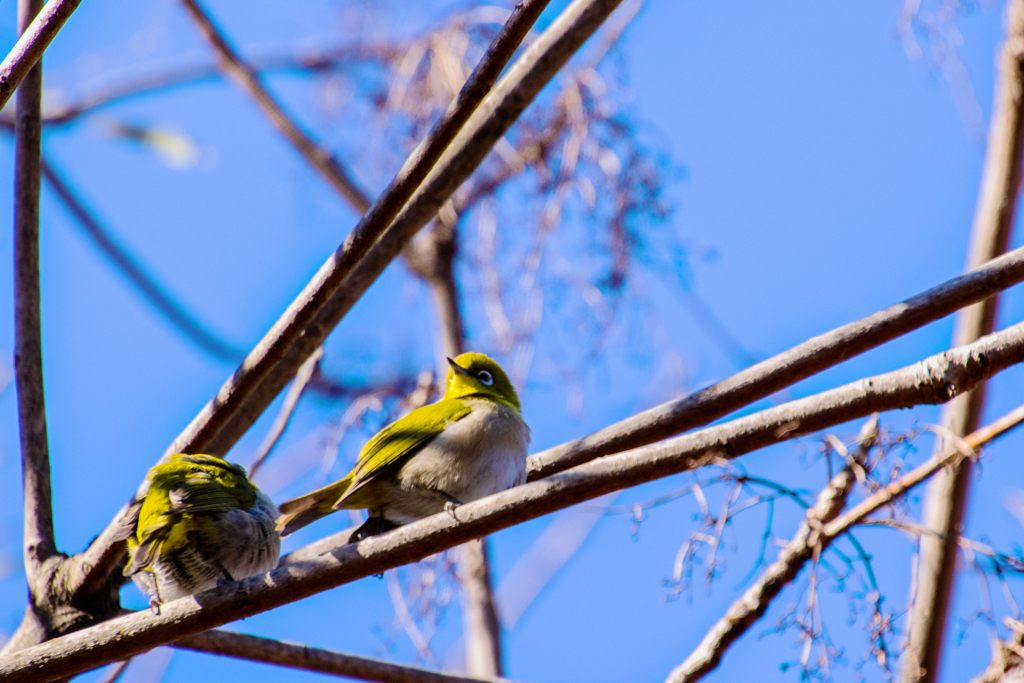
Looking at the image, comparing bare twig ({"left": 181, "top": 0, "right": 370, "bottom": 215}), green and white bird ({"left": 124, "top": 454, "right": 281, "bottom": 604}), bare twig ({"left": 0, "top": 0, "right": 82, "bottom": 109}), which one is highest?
bare twig ({"left": 181, "top": 0, "right": 370, "bottom": 215})

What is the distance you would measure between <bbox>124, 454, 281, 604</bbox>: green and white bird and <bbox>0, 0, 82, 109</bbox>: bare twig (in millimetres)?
1685

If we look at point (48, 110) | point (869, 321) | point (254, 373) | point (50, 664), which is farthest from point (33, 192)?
point (48, 110)

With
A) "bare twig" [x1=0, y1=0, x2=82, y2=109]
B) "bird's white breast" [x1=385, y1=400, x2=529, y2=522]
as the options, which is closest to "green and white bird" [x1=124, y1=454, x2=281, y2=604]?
"bird's white breast" [x1=385, y1=400, x2=529, y2=522]

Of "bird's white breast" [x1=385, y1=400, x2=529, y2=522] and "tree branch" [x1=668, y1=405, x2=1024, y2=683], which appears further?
"bird's white breast" [x1=385, y1=400, x2=529, y2=522]

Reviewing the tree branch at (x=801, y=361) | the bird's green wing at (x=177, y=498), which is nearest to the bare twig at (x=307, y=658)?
the bird's green wing at (x=177, y=498)

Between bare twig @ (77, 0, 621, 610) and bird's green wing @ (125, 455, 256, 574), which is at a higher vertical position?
bare twig @ (77, 0, 621, 610)

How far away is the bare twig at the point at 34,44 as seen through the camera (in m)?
2.37

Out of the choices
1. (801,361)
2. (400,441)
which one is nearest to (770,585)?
(801,361)

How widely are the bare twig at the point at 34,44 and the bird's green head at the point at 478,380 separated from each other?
259 cm

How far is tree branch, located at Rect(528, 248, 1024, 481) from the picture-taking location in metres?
2.70

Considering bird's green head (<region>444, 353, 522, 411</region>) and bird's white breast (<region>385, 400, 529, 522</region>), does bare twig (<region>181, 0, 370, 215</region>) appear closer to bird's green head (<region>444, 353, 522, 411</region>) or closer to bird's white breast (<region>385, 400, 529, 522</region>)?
bird's green head (<region>444, 353, 522, 411</region>)

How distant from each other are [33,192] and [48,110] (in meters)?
4.30

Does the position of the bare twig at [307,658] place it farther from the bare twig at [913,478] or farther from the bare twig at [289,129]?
the bare twig at [289,129]

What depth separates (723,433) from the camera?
254cm
